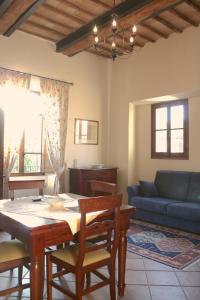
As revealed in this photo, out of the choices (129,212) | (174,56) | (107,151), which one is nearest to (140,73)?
(174,56)

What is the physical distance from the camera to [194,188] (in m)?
4.79

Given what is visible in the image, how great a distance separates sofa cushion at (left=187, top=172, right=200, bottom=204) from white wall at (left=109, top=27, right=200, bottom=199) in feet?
1.03

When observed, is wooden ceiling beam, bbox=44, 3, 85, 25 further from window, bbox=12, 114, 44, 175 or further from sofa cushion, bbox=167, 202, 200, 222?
sofa cushion, bbox=167, 202, 200, 222

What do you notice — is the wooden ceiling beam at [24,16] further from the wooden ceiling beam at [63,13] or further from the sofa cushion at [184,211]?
the sofa cushion at [184,211]

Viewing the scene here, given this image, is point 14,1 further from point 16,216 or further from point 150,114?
point 150,114

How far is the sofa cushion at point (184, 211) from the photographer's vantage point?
160 inches

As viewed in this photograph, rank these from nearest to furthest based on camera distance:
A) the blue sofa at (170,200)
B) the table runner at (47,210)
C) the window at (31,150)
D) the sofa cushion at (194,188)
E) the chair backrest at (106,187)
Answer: the table runner at (47,210)
the chair backrest at (106,187)
the blue sofa at (170,200)
the sofa cushion at (194,188)
the window at (31,150)

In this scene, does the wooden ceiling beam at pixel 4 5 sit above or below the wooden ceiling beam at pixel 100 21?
below

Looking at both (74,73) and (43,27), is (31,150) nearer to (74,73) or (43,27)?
(74,73)

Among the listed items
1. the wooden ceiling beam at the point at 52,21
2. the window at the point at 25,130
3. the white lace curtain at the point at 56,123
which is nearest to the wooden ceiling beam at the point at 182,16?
the wooden ceiling beam at the point at 52,21

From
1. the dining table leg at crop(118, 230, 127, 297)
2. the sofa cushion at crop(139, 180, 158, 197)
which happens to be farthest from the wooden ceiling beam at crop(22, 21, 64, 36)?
the dining table leg at crop(118, 230, 127, 297)

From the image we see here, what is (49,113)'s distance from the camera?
5070 mm

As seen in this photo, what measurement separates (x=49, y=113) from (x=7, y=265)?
11.1 ft

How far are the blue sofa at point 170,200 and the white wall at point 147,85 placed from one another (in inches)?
14.9
